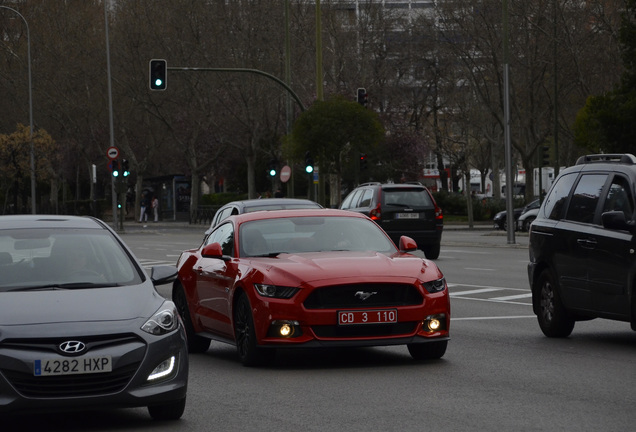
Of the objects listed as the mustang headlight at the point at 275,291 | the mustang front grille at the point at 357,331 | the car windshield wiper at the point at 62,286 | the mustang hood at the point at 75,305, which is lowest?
the mustang front grille at the point at 357,331

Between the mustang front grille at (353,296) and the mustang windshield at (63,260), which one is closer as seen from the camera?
the mustang windshield at (63,260)

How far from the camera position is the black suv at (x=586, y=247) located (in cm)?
1227

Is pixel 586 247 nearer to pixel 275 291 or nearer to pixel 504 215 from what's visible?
pixel 275 291

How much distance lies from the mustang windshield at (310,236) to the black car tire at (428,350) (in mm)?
1009

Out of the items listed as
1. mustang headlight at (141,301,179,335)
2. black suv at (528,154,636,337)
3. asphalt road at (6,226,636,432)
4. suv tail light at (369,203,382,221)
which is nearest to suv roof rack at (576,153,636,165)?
black suv at (528,154,636,337)

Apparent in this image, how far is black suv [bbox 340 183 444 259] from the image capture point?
3064 cm

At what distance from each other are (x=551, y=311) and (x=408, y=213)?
17.1 meters

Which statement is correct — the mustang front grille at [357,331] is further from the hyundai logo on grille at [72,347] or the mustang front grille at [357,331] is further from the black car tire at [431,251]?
the black car tire at [431,251]

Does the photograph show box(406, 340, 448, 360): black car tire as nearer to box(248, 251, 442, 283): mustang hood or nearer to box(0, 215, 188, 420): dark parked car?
box(248, 251, 442, 283): mustang hood

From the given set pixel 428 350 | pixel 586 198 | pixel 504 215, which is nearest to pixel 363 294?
pixel 428 350

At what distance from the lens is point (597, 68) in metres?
51.0

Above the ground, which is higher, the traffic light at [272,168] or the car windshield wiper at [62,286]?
the traffic light at [272,168]

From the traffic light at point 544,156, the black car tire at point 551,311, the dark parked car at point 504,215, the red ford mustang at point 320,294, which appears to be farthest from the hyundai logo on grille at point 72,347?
the dark parked car at point 504,215

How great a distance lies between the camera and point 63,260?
30.5 ft
